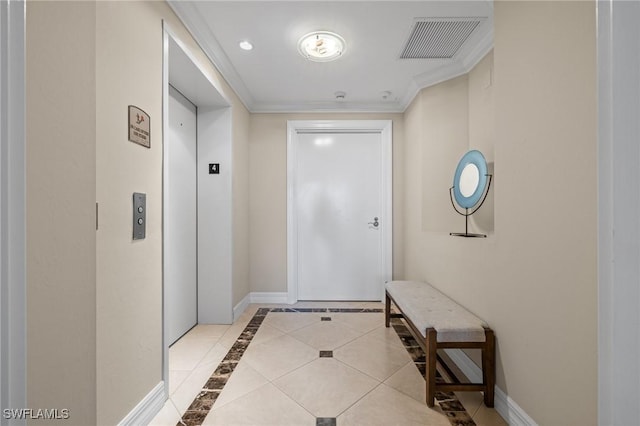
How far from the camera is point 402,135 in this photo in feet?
11.3

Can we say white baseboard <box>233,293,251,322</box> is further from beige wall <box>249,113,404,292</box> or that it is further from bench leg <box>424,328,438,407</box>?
bench leg <box>424,328,438,407</box>

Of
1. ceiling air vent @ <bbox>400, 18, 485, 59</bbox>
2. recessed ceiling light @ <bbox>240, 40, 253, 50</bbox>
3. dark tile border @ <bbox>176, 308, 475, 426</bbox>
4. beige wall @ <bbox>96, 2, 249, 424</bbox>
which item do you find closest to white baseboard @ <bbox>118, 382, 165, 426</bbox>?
beige wall @ <bbox>96, 2, 249, 424</bbox>

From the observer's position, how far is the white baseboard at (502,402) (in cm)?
135

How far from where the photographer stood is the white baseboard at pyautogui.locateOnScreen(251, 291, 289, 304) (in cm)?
344

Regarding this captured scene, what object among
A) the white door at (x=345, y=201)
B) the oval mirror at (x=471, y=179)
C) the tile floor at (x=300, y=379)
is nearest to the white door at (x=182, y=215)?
the tile floor at (x=300, y=379)

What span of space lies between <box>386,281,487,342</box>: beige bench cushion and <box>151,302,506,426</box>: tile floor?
0.39m

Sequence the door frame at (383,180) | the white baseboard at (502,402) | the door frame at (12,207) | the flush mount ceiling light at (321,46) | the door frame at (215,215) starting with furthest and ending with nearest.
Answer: the door frame at (383,180) → the door frame at (215,215) → the flush mount ceiling light at (321,46) → the white baseboard at (502,402) → the door frame at (12,207)

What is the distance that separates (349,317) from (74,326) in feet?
7.71

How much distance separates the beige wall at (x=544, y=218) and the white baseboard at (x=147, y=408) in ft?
6.17

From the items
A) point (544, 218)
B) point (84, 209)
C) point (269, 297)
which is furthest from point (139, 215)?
point (269, 297)

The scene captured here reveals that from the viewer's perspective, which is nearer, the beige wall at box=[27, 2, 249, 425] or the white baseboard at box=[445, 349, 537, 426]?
the beige wall at box=[27, 2, 249, 425]

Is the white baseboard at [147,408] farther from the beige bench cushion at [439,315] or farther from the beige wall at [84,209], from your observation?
the beige bench cushion at [439,315]

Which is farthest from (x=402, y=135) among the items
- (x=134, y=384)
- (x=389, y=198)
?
(x=134, y=384)

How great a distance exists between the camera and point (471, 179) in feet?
6.27
